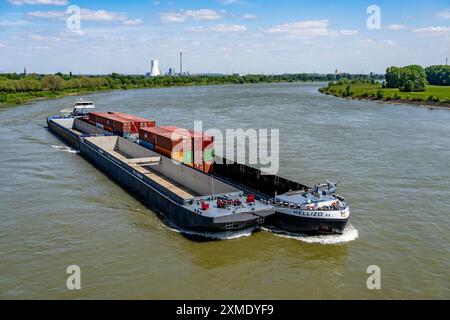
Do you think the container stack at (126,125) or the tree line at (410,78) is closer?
the container stack at (126,125)

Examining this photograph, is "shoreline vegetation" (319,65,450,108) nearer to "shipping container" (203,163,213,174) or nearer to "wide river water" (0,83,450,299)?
"wide river water" (0,83,450,299)

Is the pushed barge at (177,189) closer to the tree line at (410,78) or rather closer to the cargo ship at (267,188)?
the cargo ship at (267,188)

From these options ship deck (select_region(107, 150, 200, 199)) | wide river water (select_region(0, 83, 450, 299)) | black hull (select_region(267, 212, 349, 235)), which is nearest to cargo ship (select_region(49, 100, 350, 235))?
black hull (select_region(267, 212, 349, 235))

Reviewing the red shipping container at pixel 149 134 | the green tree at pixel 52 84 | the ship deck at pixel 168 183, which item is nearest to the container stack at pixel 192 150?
the ship deck at pixel 168 183

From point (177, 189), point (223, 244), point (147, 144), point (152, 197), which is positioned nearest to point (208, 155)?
point (177, 189)

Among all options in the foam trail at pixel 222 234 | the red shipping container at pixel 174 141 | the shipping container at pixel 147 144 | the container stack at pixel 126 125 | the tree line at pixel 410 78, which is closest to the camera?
the foam trail at pixel 222 234
